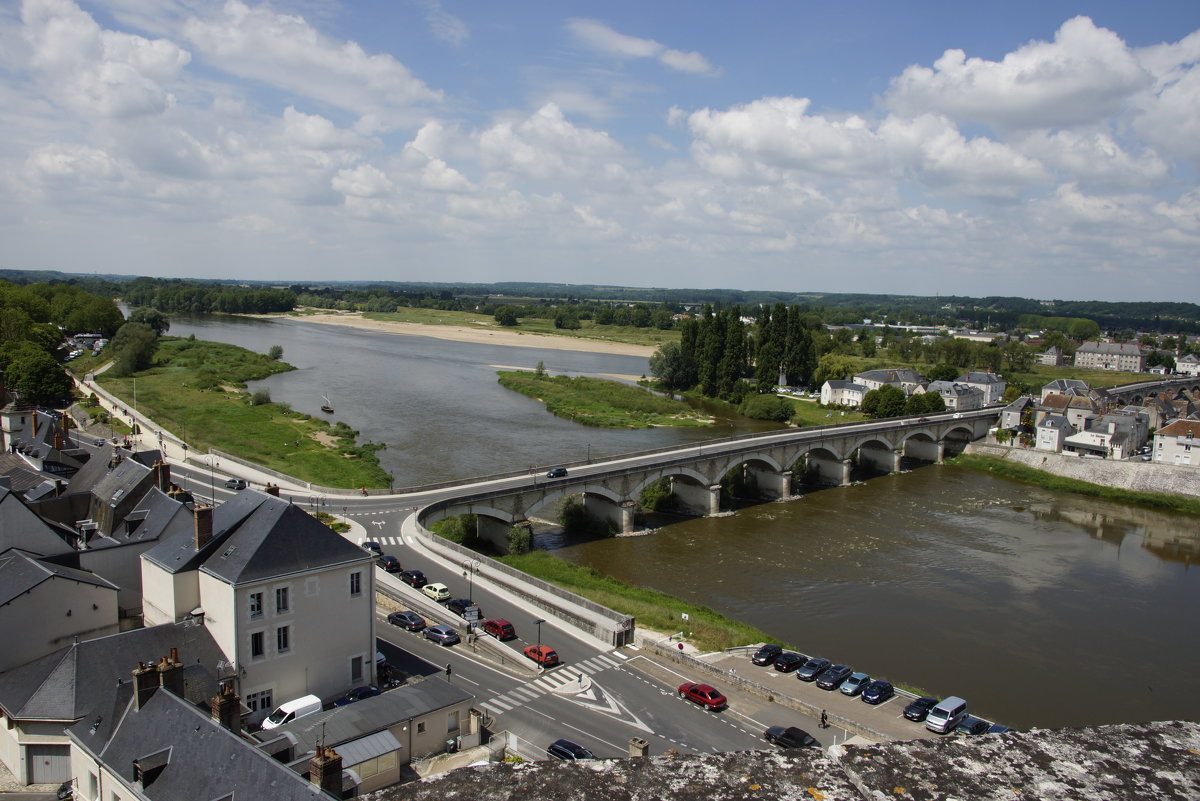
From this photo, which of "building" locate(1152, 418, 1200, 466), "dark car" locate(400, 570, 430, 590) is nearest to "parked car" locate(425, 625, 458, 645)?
Answer: "dark car" locate(400, 570, 430, 590)

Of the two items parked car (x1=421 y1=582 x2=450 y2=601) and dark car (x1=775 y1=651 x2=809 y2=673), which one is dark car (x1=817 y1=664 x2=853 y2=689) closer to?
dark car (x1=775 y1=651 x2=809 y2=673)

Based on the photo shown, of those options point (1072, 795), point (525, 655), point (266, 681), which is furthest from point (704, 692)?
point (1072, 795)

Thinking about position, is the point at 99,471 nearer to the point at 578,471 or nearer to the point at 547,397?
the point at 578,471

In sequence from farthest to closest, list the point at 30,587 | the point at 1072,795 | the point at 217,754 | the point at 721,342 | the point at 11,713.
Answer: the point at 721,342 → the point at 30,587 → the point at 11,713 → the point at 217,754 → the point at 1072,795

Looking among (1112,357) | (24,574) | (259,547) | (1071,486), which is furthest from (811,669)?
(1112,357)

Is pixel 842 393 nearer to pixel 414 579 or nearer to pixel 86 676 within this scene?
pixel 414 579
